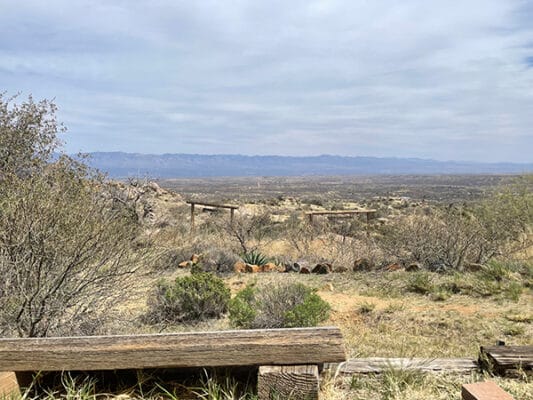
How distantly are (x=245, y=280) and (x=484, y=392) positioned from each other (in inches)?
343

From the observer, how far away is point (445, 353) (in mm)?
5754

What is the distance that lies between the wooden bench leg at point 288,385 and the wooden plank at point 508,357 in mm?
1480

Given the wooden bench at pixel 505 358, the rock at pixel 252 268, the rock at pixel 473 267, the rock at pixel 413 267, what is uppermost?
the wooden bench at pixel 505 358

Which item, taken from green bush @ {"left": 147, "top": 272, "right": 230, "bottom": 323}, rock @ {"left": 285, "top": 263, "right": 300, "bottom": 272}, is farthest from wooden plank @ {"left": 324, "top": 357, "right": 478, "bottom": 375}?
rock @ {"left": 285, "top": 263, "right": 300, "bottom": 272}

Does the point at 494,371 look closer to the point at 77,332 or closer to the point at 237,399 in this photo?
the point at 237,399

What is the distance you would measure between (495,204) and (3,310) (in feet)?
57.7

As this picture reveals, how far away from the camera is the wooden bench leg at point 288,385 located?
2830mm

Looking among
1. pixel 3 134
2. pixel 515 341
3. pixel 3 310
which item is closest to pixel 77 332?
pixel 3 310

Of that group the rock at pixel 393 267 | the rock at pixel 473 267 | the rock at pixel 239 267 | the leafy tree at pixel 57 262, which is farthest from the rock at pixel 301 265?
the leafy tree at pixel 57 262

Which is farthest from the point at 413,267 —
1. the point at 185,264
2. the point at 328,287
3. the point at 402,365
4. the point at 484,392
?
the point at 484,392

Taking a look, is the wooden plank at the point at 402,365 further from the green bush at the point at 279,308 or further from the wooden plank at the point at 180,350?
the green bush at the point at 279,308

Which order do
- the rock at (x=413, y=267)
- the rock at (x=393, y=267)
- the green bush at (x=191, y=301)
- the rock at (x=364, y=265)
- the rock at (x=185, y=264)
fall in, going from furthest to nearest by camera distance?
the rock at (x=185, y=264), the rock at (x=364, y=265), the rock at (x=393, y=267), the rock at (x=413, y=267), the green bush at (x=191, y=301)

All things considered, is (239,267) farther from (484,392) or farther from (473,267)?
(484,392)

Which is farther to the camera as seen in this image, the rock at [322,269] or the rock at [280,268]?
the rock at [280,268]
